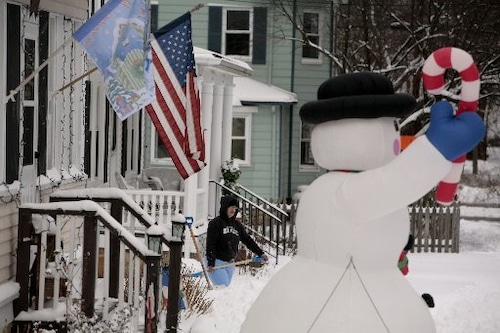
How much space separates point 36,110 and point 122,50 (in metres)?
2.33

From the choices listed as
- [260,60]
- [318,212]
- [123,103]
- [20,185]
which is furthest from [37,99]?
[260,60]

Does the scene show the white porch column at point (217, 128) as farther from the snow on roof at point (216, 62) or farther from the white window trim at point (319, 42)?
the white window trim at point (319, 42)

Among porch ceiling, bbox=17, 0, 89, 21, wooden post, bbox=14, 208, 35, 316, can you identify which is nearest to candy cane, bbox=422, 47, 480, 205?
wooden post, bbox=14, 208, 35, 316

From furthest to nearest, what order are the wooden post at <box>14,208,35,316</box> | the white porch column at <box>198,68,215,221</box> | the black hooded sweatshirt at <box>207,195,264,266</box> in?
the white porch column at <box>198,68,215,221</box>
the black hooded sweatshirt at <box>207,195,264,266</box>
the wooden post at <box>14,208,35,316</box>

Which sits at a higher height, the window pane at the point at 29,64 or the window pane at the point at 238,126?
the window pane at the point at 29,64

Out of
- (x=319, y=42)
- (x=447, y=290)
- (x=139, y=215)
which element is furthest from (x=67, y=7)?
(x=319, y=42)

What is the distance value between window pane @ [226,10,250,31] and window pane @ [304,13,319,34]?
1.92 m

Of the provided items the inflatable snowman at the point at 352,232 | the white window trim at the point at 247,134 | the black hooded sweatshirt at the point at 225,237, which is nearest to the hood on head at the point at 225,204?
the black hooded sweatshirt at the point at 225,237

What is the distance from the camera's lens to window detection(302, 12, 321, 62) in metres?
23.3

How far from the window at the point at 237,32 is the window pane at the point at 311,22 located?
191 centimetres

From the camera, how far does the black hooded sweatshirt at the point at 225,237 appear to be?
10.6 metres

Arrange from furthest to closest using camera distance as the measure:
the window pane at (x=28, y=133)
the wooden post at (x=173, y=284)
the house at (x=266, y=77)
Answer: the house at (x=266, y=77), the window pane at (x=28, y=133), the wooden post at (x=173, y=284)

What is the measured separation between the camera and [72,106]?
32.0 feet

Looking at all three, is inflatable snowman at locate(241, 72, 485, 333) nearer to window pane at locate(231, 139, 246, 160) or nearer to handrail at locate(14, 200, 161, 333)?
handrail at locate(14, 200, 161, 333)
